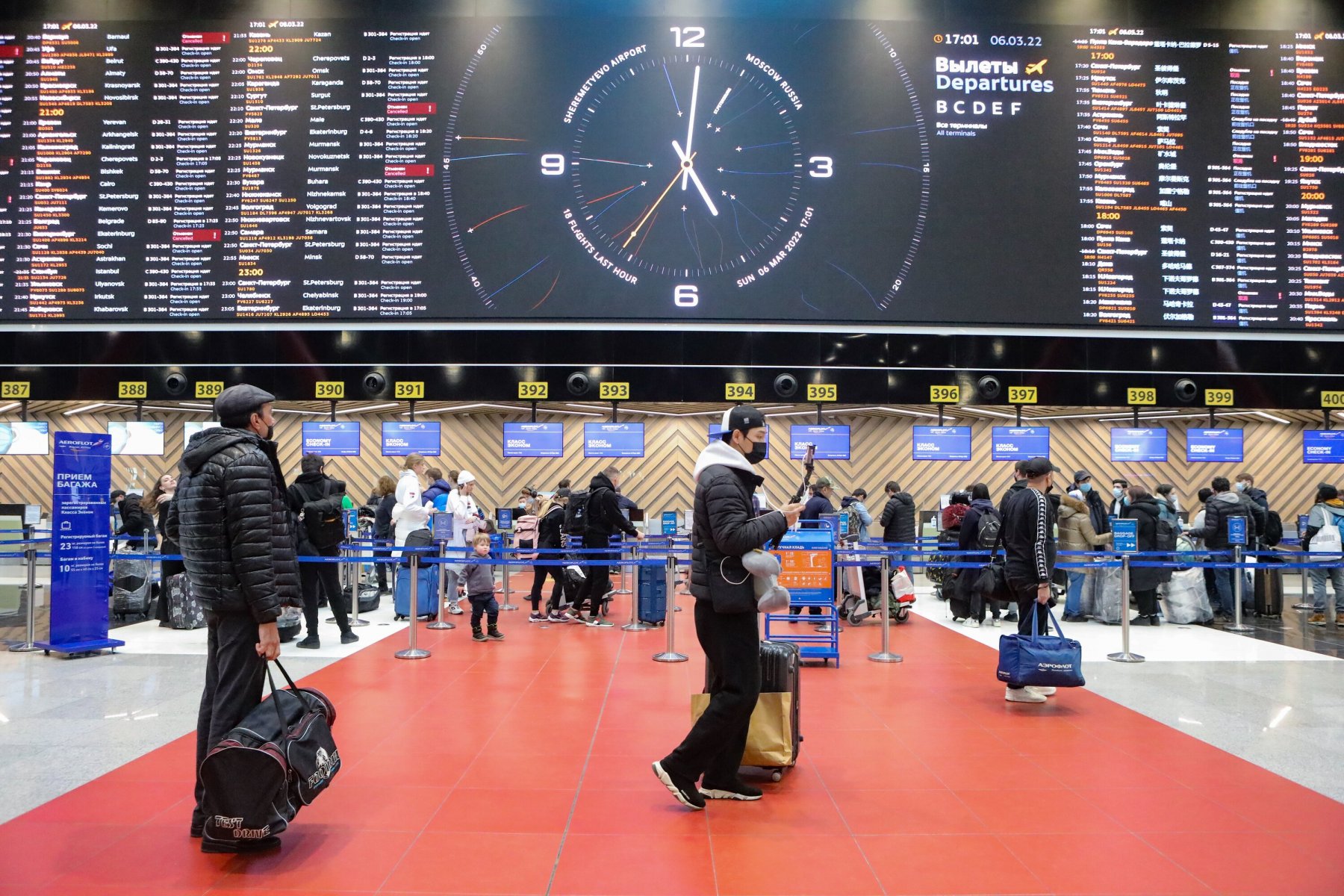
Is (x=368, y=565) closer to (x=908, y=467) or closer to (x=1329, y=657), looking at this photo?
(x=908, y=467)

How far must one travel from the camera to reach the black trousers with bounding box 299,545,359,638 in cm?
765

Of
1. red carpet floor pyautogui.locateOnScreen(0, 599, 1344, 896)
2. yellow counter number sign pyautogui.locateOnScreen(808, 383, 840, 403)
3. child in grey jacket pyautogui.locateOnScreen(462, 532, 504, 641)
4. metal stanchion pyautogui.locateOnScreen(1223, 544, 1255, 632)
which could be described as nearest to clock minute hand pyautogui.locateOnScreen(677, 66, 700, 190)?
yellow counter number sign pyautogui.locateOnScreen(808, 383, 840, 403)

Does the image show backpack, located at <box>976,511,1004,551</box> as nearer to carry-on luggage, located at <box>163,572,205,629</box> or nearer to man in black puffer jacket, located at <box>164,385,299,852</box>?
man in black puffer jacket, located at <box>164,385,299,852</box>

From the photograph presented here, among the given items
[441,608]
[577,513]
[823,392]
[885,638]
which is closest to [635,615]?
[577,513]

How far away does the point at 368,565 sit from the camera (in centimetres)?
1212

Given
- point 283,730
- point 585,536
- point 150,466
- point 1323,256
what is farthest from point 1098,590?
point 150,466

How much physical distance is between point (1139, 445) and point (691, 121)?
5.93 meters

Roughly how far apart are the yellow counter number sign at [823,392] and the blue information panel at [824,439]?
56.9 inches

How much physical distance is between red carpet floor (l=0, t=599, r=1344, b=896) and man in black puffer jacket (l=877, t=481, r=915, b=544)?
5.21 meters

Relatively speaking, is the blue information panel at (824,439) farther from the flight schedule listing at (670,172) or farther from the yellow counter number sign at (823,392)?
the flight schedule listing at (670,172)

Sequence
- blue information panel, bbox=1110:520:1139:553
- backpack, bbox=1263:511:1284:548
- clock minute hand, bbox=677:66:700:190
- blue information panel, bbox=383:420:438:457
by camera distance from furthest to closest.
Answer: backpack, bbox=1263:511:1284:548 < blue information panel, bbox=383:420:438:457 < clock minute hand, bbox=677:66:700:190 < blue information panel, bbox=1110:520:1139:553

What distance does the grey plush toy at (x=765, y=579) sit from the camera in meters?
3.62

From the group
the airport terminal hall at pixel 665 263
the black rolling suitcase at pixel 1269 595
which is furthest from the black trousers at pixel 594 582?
the black rolling suitcase at pixel 1269 595

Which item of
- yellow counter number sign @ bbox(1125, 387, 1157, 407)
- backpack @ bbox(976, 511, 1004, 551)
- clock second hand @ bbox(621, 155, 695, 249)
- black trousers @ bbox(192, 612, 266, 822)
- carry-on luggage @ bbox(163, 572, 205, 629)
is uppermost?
clock second hand @ bbox(621, 155, 695, 249)
